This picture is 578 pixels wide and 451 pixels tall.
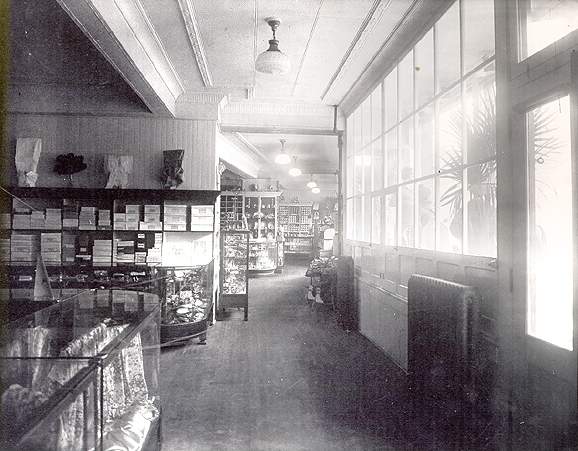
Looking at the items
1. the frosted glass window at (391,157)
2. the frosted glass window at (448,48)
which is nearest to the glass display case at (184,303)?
the frosted glass window at (391,157)

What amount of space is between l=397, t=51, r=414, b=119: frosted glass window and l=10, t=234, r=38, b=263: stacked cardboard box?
5291 mm

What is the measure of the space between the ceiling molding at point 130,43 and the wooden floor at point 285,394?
322cm

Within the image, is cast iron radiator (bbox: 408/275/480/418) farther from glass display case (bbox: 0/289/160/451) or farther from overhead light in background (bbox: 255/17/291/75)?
overhead light in background (bbox: 255/17/291/75)

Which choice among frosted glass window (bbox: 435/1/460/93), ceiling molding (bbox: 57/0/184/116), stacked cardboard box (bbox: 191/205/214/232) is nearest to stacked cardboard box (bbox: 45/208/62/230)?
stacked cardboard box (bbox: 191/205/214/232)

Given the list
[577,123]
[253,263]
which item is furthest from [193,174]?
[253,263]

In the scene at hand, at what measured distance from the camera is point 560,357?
7.00 ft

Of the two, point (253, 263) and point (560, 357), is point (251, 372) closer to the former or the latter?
point (560, 357)

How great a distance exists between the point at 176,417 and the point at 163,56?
3.99 metres

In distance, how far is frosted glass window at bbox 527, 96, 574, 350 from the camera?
2209 millimetres

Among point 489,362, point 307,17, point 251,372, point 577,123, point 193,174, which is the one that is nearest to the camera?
point 577,123

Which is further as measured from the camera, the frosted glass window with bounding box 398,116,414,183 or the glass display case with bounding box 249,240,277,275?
the glass display case with bounding box 249,240,277,275

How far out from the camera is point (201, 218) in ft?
21.9

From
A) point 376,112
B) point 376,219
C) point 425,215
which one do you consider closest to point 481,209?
point 425,215

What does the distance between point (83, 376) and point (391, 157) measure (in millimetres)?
4325
